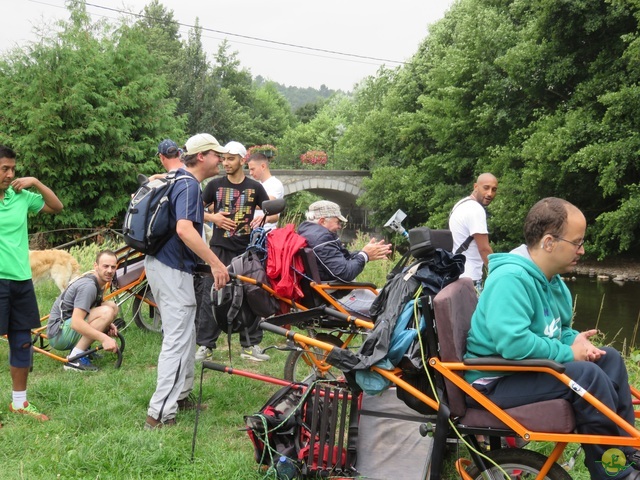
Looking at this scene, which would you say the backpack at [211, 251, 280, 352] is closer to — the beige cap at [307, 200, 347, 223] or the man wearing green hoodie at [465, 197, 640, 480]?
the beige cap at [307, 200, 347, 223]

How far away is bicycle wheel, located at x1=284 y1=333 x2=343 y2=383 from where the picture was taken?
4.59m

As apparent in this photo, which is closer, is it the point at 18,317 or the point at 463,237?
the point at 18,317

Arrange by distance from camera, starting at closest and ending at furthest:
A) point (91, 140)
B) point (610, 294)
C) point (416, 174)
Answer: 1. point (610, 294)
2. point (91, 140)
3. point (416, 174)

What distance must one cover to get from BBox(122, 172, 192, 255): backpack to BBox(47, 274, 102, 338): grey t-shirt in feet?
5.16

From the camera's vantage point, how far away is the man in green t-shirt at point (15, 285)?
4379 mm

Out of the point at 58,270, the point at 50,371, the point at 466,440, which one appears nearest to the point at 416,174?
the point at 58,270

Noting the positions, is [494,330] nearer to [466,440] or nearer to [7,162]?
[466,440]

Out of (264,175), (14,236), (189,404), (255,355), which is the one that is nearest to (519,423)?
(189,404)

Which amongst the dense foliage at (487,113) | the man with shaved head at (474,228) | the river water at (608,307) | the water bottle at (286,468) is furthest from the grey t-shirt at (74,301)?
the dense foliage at (487,113)

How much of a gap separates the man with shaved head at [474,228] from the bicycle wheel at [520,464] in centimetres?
289

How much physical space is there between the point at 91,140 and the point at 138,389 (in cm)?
1613

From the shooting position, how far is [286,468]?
11.1 feet

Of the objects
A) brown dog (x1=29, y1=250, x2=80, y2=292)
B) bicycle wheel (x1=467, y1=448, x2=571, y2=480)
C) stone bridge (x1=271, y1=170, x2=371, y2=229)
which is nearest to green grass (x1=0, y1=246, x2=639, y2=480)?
bicycle wheel (x1=467, y1=448, x2=571, y2=480)

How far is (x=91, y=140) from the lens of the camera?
64.5ft
